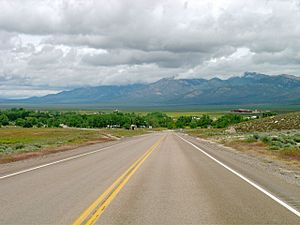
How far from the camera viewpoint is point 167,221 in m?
9.07

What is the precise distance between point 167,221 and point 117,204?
2.13 metres

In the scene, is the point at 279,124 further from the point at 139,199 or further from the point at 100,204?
the point at 100,204

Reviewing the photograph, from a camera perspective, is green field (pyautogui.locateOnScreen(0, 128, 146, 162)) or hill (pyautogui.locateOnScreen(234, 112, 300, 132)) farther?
hill (pyautogui.locateOnScreen(234, 112, 300, 132))

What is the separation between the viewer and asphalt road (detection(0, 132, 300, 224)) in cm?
936

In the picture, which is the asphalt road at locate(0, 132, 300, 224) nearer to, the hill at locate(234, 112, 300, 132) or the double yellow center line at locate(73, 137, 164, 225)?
the double yellow center line at locate(73, 137, 164, 225)

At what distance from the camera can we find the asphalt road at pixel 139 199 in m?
9.36

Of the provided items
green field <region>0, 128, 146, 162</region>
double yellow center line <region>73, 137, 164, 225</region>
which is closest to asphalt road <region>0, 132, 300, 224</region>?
double yellow center line <region>73, 137, 164, 225</region>

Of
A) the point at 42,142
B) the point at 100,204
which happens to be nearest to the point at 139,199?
the point at 100,204

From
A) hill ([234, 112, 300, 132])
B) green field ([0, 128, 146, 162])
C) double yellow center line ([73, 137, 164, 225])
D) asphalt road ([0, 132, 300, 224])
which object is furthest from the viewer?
hill ([234, 112, 300, 132])

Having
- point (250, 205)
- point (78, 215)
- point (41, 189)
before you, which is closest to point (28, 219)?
point (78, 215)

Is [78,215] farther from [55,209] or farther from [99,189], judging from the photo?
[99,189]

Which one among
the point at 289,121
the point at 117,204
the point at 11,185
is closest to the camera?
the point at 117,204

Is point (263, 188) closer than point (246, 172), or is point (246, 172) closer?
point (263, 188)

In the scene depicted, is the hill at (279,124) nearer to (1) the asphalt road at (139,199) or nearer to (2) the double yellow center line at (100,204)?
(1) the asphalt road at (139,199)
